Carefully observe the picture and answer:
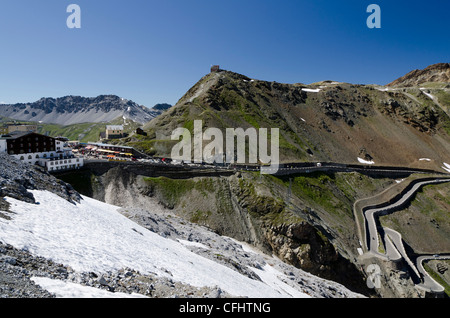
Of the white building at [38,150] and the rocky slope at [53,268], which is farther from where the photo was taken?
the white building at [38,150]

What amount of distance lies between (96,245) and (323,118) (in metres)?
146

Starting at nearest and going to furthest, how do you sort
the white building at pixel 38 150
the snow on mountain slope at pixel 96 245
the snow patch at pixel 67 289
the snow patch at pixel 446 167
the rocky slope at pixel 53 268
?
the snow patch at pixel 67 289 → the rocky slope at pixel 53 268 → the snow on mountain slope at pixel 96 245 → the white building at pixel 38 150 → the snow patch at pixel 446 167

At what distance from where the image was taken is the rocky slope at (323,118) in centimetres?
11606

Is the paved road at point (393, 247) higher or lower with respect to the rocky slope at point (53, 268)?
lower

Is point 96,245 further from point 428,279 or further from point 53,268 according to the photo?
point 428,279

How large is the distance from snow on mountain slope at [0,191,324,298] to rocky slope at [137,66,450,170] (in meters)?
65.8

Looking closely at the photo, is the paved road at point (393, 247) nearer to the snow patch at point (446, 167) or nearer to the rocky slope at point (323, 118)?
the rocky slope at point (323, 118)

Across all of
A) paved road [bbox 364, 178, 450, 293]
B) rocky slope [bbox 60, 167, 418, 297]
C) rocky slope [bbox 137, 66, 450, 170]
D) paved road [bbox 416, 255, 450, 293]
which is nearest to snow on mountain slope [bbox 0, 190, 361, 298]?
rocky slope [bbox 60, 167, 418, 297]

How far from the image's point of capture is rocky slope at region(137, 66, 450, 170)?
116m

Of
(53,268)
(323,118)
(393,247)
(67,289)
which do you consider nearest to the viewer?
(67,289)

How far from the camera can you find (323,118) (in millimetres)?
149250

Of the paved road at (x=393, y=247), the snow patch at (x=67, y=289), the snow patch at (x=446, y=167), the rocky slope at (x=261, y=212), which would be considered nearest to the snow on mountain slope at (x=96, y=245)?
the snow patch at (x=67, y=289)

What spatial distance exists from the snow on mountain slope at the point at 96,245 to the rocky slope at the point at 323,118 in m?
65.8

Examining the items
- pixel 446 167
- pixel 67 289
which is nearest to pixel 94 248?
pixel 67 289
